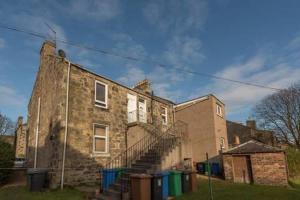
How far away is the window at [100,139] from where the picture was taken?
13645mm

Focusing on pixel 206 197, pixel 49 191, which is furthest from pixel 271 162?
pixel 49 191

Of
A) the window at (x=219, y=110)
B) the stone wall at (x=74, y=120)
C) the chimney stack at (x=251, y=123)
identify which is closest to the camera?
the stone wall at (x=74, y=120)

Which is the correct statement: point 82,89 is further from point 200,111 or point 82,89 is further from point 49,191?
point 200,111

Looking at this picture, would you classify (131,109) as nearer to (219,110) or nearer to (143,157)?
(143,157)

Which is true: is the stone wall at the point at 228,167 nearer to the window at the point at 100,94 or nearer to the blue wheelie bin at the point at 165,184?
the blue wheelie bin at the point at 165,184

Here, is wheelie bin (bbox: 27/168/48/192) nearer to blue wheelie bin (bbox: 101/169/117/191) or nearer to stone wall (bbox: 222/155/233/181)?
blue wheelie bin (bbox: 101/169/117/191)

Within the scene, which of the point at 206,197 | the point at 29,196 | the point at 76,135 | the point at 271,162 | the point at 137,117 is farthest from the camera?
the point at 137,117

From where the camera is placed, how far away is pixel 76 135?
493 inches

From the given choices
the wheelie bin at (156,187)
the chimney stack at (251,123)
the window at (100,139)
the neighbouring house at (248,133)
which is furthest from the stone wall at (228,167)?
the chimney stack at (251,123)

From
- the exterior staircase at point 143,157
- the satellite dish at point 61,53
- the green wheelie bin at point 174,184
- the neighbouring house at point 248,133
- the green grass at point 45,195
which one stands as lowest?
the green grass at point 45,195

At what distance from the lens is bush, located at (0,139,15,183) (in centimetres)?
1378

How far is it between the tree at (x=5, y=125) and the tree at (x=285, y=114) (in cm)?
3815

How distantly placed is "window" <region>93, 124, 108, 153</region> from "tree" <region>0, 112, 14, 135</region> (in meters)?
30.6

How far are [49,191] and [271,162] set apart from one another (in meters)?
12.7
